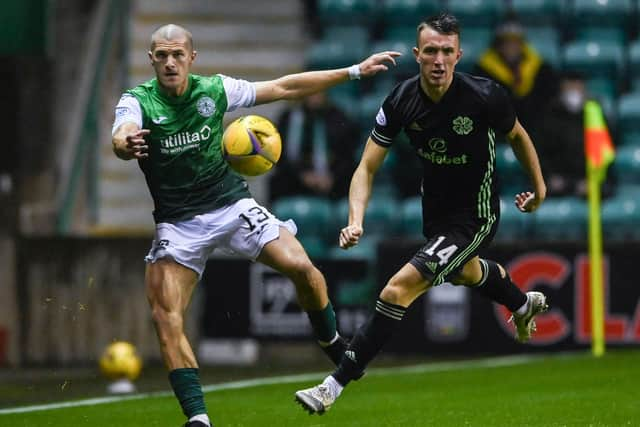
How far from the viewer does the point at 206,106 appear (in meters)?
9.07

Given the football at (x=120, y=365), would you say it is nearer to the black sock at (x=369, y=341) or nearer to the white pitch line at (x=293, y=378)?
the white pitch line at (x=293, y=378)

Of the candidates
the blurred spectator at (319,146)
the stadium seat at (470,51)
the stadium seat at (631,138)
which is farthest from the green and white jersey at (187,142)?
the stadium seat at (631,138)

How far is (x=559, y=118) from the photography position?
16.0 m

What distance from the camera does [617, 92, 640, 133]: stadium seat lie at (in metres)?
17.0

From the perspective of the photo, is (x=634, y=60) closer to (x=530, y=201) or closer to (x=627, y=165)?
(x=627, y=165)

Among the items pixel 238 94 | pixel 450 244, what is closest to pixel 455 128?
pixel 450 244

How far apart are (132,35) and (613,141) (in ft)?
19.4

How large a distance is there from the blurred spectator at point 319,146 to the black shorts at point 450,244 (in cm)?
678

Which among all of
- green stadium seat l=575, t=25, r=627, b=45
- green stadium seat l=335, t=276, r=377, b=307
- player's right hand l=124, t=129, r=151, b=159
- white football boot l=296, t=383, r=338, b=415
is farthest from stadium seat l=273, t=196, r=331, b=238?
player's right hand l=124, t=129, r=151, b=159

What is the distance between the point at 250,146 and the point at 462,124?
1271mm

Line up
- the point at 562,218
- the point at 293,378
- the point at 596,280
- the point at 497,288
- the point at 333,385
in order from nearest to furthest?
the point at 333,385
the point at 497,288
the point at 293,378
the point at 596,280
the point at 562,218

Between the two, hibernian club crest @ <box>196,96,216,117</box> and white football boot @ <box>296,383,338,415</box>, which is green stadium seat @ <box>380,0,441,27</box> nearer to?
hibernian club crest @ <box>196,96,216,117</box>

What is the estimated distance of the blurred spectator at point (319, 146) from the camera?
1619cm

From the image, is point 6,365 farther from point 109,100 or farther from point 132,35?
point 132,35
